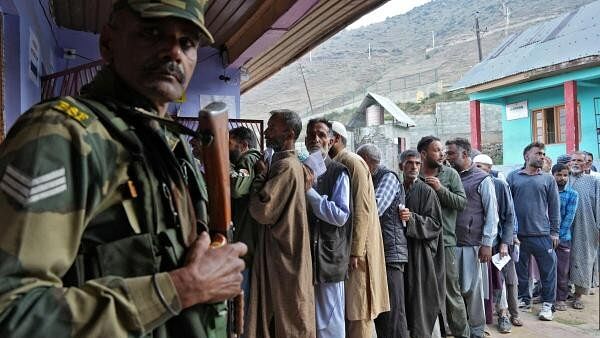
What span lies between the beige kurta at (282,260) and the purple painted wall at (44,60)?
1.95 m

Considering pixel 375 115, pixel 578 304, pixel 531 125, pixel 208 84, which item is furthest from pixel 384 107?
pixel 578 304

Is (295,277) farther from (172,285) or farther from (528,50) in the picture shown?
(528,50)

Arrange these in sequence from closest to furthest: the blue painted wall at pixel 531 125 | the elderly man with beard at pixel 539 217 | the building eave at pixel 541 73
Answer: the elderly man with beard at pixel 539 217 → the building eave at pixel 541 73 → the blue painted wall at pixel 531 125

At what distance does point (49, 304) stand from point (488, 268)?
16.1 feet

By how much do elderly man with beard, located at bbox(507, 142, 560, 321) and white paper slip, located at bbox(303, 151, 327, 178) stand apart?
10.5 ft

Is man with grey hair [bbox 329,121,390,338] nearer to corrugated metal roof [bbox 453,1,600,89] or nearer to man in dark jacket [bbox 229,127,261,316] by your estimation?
man in dark jacket [bbox 229,127,261,316]

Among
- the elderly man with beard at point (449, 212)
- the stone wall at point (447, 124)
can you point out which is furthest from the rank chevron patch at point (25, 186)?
the stone wall at point (447, 124)

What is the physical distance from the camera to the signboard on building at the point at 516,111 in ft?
50.9

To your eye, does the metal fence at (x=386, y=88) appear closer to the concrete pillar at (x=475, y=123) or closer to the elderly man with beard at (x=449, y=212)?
the concrete pillar at (x=475, y=123)

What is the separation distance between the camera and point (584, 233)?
613 centimetres

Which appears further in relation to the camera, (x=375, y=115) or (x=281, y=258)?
(x=375, y=115)

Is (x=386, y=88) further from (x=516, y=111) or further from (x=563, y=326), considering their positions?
(x=563, y=326)

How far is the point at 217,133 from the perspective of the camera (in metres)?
1.20

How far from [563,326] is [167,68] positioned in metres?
5.70
